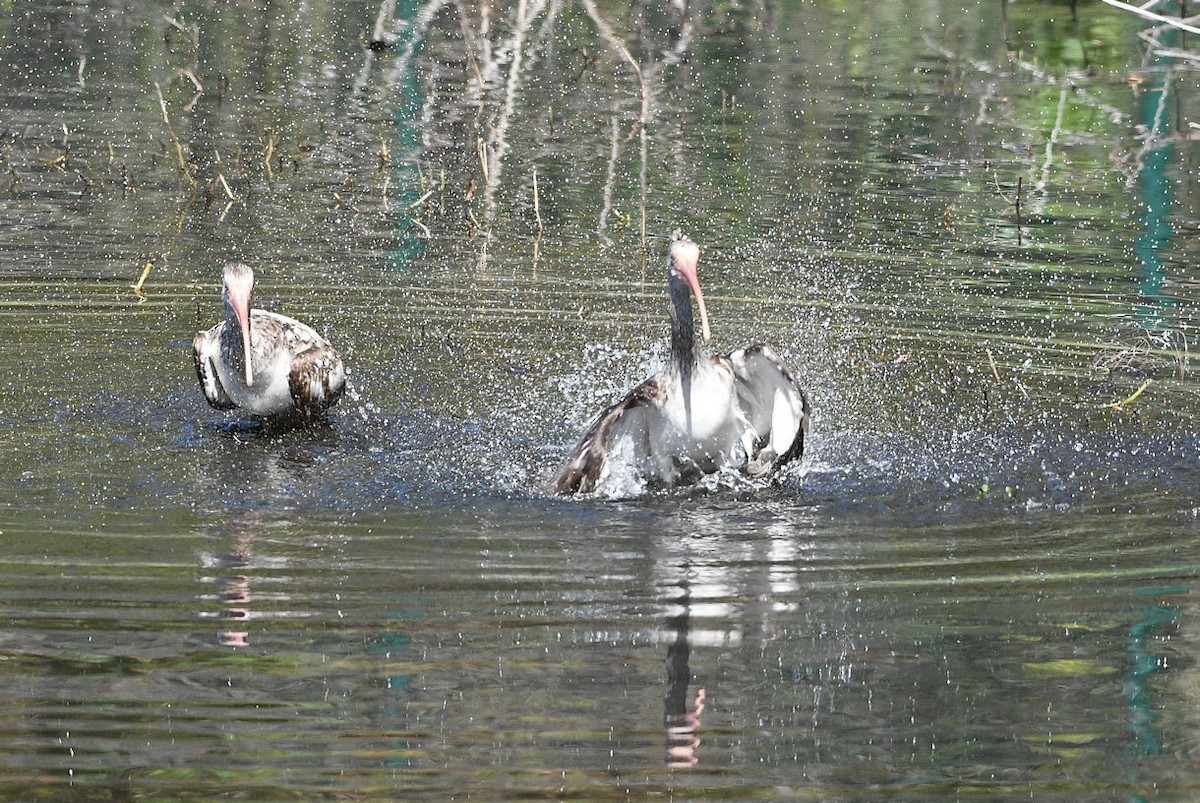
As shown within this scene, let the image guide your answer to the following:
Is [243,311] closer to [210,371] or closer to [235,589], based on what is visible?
[210,371]

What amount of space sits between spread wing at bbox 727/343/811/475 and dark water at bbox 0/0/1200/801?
9.1 inches

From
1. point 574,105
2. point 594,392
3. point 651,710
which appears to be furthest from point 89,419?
point 574,105

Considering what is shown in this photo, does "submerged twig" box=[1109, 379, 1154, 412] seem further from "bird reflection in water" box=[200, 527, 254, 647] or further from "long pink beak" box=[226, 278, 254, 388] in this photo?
"bird reflection in water" box=[200, 527, 254, 647]

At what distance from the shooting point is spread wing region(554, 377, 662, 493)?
844 cm

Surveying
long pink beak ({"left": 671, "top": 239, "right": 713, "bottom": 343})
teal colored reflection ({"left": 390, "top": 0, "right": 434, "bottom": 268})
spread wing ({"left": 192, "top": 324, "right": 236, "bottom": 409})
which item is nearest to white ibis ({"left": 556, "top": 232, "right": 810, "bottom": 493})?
long pink beak ({"left": 671, "top": 239, "right": 713, "bottom": 343})

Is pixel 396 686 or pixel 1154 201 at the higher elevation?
pixel 1154 201

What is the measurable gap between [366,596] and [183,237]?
7.23 meters

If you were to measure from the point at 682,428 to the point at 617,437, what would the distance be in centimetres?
30

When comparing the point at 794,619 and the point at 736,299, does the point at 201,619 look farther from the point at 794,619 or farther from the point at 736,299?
Result: the point at 736,299

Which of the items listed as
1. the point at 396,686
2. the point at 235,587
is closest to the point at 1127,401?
the point at 235,587

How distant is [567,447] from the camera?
30.8 feet

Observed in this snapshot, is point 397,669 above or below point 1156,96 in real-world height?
below

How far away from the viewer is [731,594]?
22.9 feet

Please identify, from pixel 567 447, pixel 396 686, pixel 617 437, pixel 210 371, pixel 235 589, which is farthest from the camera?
pixel 210 371
